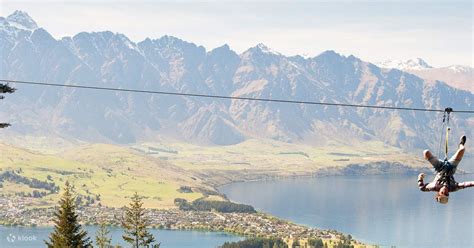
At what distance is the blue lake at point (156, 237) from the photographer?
405 ft

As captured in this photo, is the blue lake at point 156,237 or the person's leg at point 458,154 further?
the blue lake at point 156,237

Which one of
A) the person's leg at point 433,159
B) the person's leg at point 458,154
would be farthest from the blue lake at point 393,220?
the person's leg at point 433,159

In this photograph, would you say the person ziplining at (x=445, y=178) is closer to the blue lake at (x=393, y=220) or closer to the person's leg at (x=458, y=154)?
the person's leg at (x=458, y=154)

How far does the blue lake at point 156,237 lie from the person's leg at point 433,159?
356 feet

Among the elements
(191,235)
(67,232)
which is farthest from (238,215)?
(67,232)

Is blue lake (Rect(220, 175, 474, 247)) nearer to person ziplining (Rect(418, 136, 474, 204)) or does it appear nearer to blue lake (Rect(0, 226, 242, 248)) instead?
blue lake (Rect(0, 226, 242, 248))

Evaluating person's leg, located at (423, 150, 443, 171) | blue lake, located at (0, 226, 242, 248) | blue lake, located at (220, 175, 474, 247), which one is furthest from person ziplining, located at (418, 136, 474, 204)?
blue lake, located at (220, 175, 474, 247)

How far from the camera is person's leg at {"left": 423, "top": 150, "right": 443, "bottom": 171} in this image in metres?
12.3

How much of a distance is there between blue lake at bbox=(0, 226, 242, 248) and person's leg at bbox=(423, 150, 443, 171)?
108 meters

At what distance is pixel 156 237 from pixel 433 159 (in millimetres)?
123677

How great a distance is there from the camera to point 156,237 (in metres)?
133

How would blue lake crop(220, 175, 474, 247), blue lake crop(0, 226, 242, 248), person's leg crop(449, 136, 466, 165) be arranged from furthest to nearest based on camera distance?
blue lake crop(220, 175, 474, 247) < blue lake crop(0, 226, 242, 248) < person's leg crop(449, 136, 466, 165)

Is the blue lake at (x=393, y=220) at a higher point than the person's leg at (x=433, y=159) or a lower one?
lower

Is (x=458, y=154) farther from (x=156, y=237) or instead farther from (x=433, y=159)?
(x=156, y=237)
